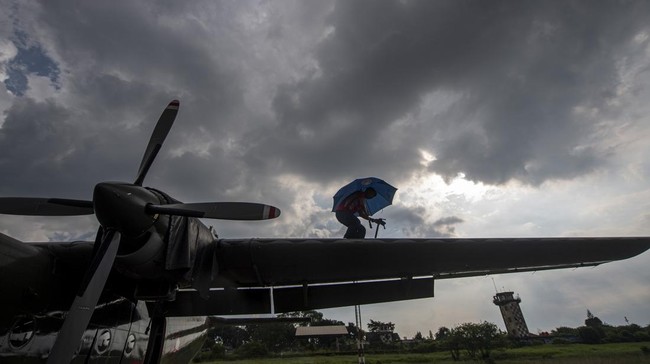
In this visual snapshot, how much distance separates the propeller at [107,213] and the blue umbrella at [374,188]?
12.0 feet

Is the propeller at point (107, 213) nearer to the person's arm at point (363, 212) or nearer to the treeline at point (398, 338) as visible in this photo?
the person's arm at point (363, 212)

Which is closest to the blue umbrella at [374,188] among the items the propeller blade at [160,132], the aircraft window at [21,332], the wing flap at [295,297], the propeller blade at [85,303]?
the wing flap at [295,297]

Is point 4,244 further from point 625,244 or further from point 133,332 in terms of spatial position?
point 625,244

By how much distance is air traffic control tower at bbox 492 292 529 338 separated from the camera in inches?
3132

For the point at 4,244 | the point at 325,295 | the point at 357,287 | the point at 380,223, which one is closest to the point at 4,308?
the point at 4,244

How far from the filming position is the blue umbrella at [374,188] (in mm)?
8664

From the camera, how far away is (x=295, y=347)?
61.8 metres

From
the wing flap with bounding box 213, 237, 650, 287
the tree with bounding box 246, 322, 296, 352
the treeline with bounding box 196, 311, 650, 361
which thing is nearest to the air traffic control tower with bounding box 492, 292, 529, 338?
the treeline with bounding box 196, 311, 650, 361

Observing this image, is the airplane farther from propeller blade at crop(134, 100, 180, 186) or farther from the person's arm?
the person's arm

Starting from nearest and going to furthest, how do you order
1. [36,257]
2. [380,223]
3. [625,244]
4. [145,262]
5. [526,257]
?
[145,262]
[36,257]
[625,244]
[526,257]
[380,223]

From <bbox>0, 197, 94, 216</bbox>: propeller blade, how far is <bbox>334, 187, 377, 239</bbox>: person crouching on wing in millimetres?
5406

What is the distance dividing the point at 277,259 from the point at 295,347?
206ft

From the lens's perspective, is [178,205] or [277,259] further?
[277,259]

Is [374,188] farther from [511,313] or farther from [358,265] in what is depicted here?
[511,313]
